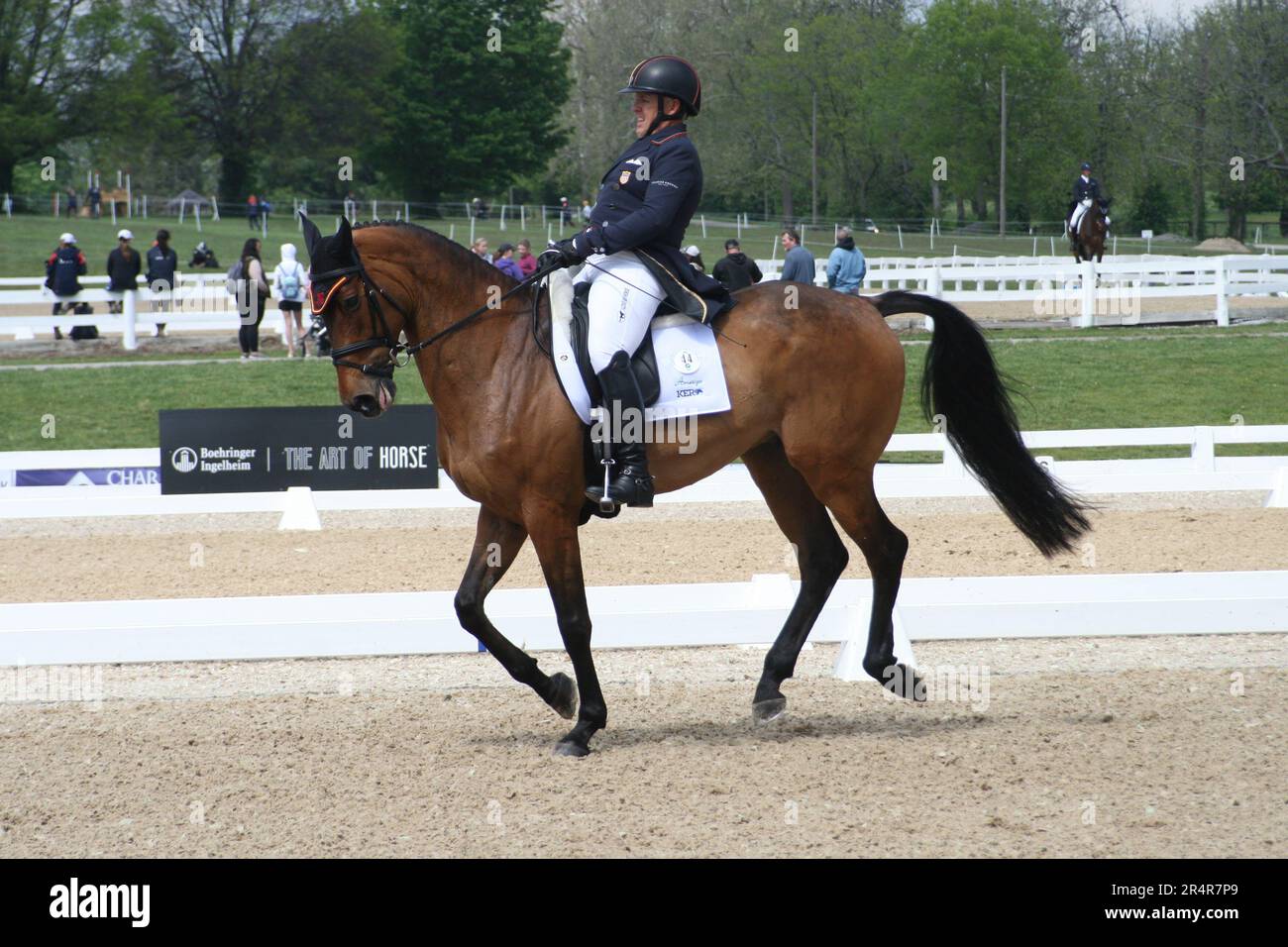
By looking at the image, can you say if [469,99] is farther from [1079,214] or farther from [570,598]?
[570,598]

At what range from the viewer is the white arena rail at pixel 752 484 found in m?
11.1

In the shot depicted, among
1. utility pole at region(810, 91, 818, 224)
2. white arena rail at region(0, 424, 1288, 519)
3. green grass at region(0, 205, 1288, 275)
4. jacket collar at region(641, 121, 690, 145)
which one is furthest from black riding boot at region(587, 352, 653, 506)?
utility pole at region(810, 91, 818, 224)

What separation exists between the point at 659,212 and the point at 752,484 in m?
6.35

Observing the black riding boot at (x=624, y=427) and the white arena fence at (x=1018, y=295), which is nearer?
the black riding boot at (x=624, y=427)

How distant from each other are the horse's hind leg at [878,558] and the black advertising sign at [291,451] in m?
6.31

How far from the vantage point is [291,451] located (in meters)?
11.5

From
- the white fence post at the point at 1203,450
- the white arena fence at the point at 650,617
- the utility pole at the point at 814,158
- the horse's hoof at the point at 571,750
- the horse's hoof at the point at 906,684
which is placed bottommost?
the horse's hoof at the point at 571,750

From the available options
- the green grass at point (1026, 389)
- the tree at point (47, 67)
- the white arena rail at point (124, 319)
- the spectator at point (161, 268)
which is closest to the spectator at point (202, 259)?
the white arena rail at point (124, 319)

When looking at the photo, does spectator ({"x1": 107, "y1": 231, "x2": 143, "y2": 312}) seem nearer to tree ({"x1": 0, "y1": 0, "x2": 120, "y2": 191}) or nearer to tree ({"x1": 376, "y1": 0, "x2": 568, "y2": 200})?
tree ({"x1": 0, "y1": 0, "x2": 120, "y2": 191})

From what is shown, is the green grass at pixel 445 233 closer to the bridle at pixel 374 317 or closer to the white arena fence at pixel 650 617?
the white arena fence at pixel 650 617

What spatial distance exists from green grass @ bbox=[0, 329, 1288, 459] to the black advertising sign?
13.0ft

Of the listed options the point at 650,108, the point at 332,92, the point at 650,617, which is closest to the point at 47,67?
the point at 332,92

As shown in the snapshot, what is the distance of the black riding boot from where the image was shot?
17.7 ft

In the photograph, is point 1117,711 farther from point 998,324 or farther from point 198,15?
point 198,15
